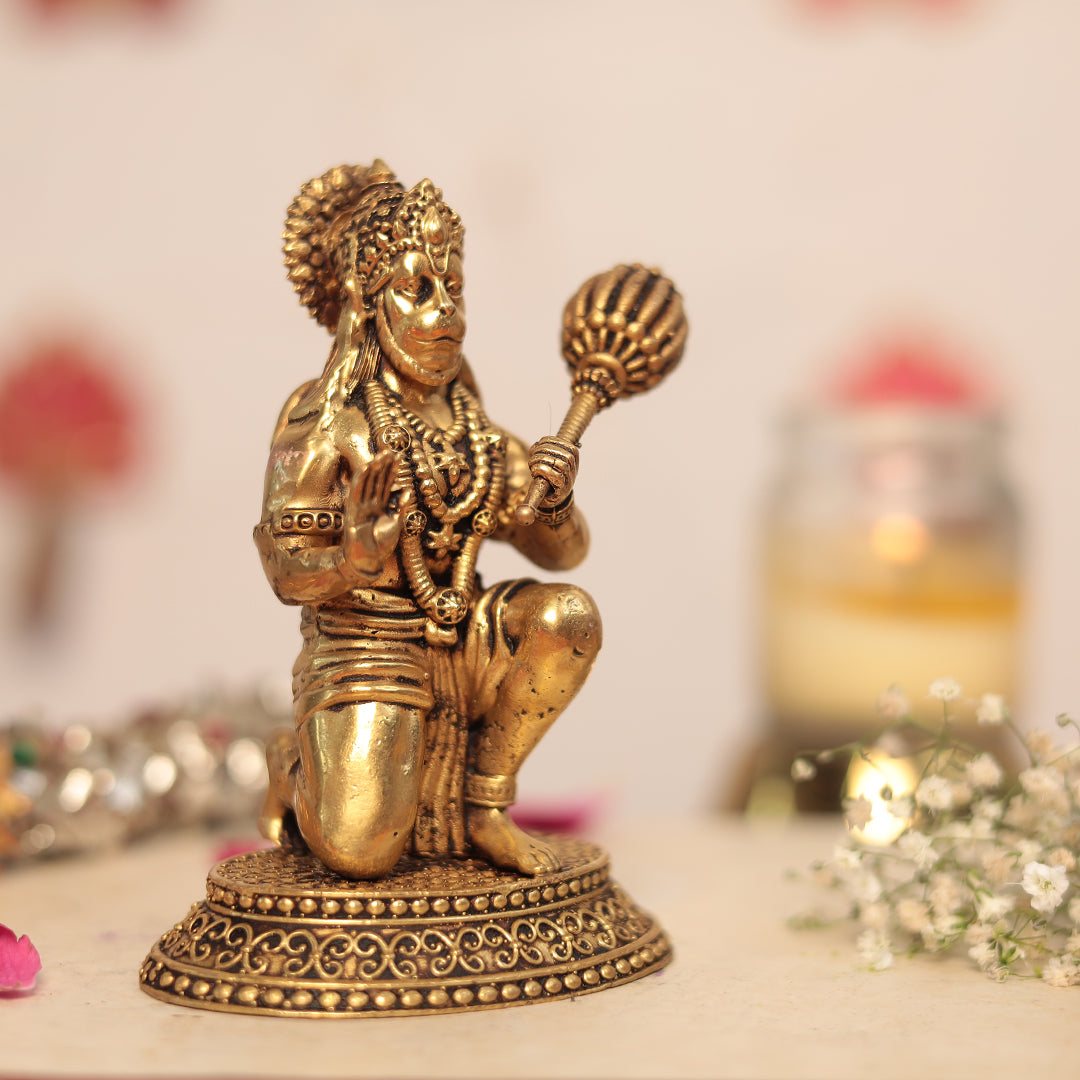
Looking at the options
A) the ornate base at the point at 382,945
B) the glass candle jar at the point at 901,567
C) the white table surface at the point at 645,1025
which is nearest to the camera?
the white table surface at the point at 645,1025

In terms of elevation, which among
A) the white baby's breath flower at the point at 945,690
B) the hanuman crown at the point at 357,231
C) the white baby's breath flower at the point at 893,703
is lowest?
the white baby's breath flower at the point at 893,703

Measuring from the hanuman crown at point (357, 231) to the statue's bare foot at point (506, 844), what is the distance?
0.53 metres

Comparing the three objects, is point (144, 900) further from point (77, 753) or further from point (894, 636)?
point (894, 636)

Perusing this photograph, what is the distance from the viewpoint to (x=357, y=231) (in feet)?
4.79

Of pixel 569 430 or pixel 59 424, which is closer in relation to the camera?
pixel 569 430

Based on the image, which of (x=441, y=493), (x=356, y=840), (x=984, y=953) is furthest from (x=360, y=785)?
(x=984, y=953)

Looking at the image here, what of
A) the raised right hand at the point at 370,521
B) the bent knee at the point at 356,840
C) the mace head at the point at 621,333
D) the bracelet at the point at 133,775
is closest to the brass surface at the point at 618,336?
the mace head at the point at 621,333

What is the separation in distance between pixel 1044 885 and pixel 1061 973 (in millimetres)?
83

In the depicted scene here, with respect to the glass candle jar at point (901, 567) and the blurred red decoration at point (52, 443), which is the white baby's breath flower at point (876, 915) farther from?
the blurred red decoration at point (52, 443)

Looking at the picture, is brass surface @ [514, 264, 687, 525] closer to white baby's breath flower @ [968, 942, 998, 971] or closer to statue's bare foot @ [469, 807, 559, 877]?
statue's bare foot @ [469, 807, 559, 877]

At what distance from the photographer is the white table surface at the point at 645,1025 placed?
1153mm

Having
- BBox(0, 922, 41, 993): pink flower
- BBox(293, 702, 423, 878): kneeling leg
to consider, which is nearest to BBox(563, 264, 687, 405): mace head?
BBox(293, 702, 423, 878): kneeling leg

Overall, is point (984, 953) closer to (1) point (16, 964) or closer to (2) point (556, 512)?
(2) point (556, 512)

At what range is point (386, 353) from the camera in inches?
57.0
